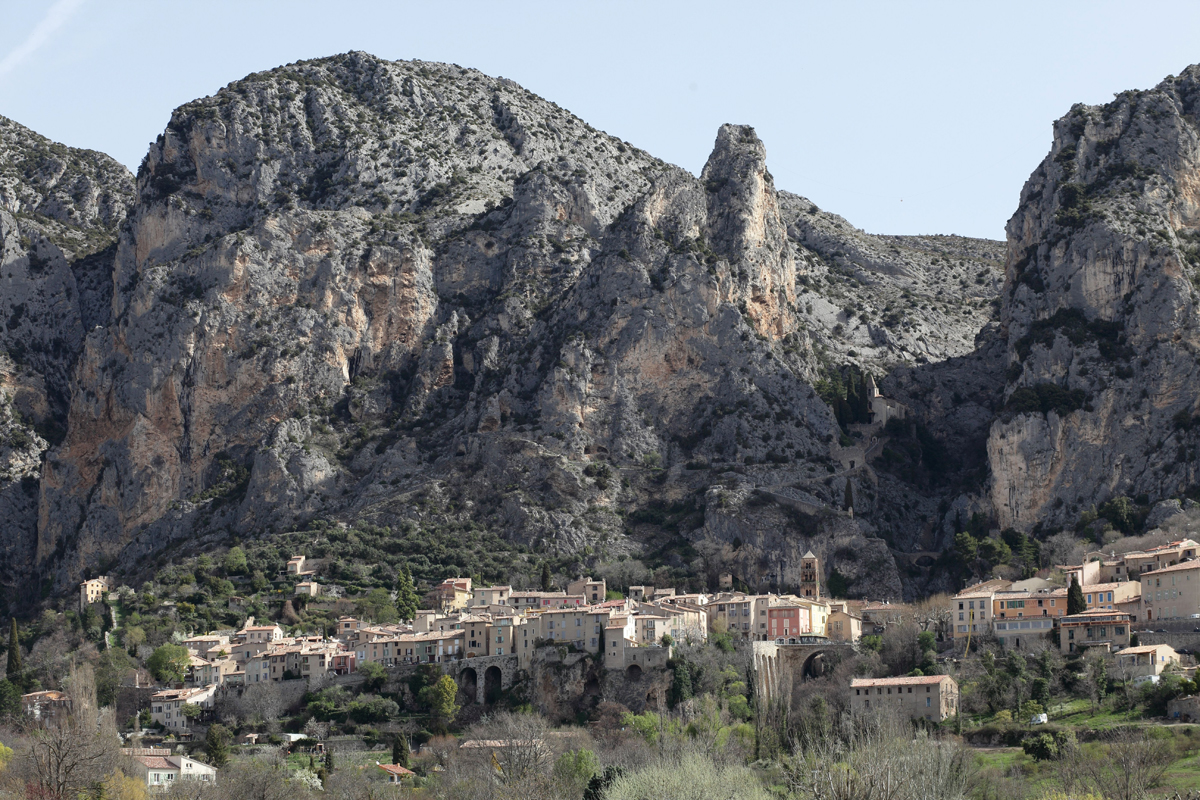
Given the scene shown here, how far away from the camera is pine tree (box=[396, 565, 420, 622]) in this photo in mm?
129113

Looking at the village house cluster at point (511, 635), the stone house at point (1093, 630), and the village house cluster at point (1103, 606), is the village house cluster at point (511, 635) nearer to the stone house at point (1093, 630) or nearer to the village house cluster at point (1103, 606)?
the village house cluster at point (1103, 606)

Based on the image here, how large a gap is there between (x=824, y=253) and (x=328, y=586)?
82170mm

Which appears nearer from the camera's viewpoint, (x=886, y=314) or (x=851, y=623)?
(x=851, y=623)

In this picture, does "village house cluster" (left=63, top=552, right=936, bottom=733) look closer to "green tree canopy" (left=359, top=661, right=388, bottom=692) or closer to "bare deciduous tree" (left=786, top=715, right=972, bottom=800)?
"green tree canopy" (left=359, top=661, right=388, bottom=692)

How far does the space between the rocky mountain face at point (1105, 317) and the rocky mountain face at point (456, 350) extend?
6969mm

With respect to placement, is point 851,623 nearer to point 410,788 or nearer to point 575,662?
point 575,662

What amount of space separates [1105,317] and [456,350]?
56.6m

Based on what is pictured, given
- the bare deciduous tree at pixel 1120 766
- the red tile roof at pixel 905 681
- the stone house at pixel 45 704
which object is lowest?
the bare deciduous tree at pixel 1120 766

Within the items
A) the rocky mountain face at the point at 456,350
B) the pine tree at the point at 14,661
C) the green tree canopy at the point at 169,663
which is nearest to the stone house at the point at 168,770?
the green tree canopy at the point at 169,663

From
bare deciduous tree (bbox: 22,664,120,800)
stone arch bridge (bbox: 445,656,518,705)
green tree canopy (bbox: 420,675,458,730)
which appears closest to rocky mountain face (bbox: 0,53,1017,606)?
stone arch bridge (bbox: 445,656,518,705)

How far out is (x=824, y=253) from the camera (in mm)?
197125

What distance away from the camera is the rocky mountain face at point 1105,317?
134 m

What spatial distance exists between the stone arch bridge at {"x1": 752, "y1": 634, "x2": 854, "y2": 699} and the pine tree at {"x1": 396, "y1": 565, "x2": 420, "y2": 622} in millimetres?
29192

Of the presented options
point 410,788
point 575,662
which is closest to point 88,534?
point 575,662
